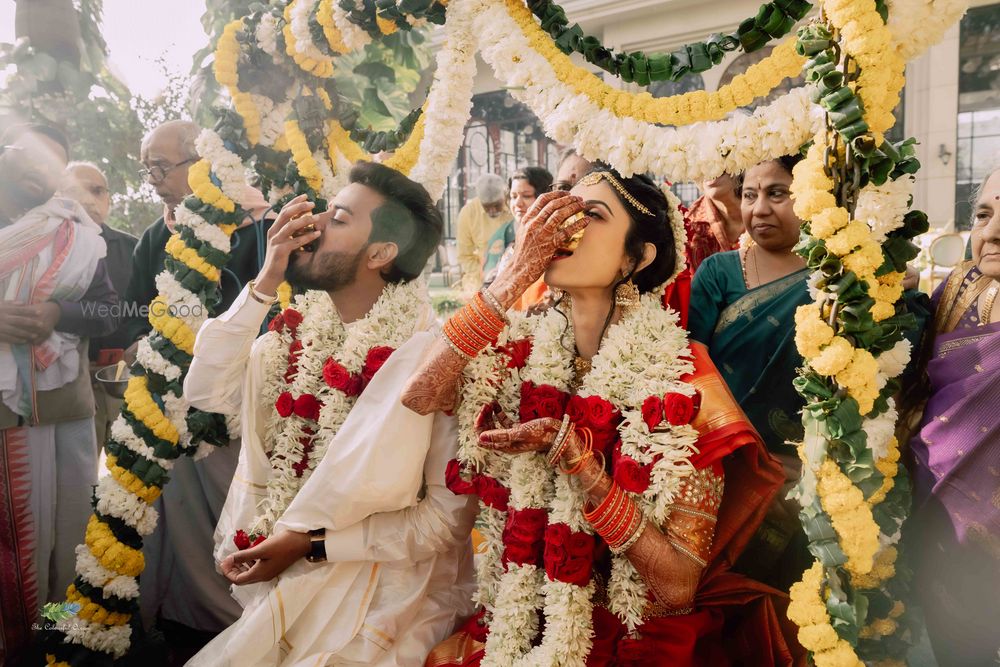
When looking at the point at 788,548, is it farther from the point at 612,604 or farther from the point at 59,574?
the point at 59,574

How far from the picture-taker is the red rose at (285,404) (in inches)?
93.9

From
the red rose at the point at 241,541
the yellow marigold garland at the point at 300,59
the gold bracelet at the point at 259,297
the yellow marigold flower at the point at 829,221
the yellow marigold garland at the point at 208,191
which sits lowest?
the red rose at the point at 241,541

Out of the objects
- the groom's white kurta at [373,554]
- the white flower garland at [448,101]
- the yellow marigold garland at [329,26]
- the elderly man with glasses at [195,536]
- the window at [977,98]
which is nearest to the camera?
the groom's white kurta at [373,554]

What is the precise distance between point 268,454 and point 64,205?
74.6 inches

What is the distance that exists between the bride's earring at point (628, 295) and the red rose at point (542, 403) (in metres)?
0.34

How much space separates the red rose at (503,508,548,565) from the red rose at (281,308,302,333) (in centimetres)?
119

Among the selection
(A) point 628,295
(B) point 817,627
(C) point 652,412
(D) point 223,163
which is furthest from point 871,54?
(D) point 223,163

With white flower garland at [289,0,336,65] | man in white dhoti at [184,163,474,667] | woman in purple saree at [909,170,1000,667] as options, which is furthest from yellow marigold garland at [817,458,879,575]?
white flower garland at [289,0,336,65]

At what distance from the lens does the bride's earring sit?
6.85ft

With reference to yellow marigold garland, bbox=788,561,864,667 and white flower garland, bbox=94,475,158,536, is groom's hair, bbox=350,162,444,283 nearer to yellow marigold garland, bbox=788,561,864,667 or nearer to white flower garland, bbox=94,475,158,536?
white flower garland, bbox=94,475,158,536

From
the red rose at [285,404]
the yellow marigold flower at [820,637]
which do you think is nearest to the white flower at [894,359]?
the yellow marigold flower at [820,637]

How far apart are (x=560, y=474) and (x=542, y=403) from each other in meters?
0.22

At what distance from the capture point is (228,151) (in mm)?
2920

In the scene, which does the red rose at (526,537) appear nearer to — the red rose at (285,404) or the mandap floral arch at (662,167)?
the mandap floral arch at (662,167)
